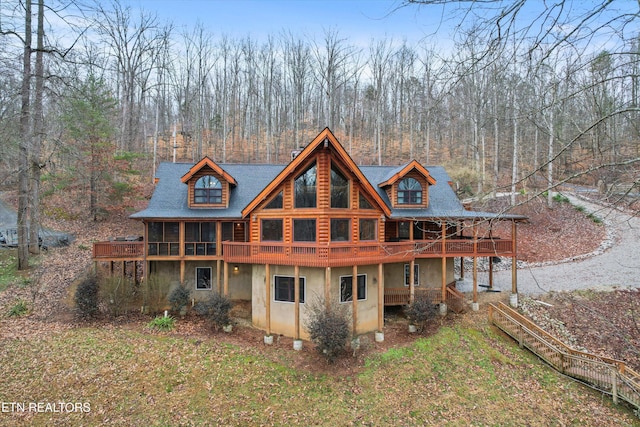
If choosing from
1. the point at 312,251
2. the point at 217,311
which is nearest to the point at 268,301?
the point at 217,311

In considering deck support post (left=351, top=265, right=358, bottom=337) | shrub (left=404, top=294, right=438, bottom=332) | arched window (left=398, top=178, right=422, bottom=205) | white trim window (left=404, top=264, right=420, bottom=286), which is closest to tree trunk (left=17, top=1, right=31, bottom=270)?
deck support post (left=351, top=265, right=358, bottom=337)

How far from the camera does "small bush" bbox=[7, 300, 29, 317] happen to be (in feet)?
42.3

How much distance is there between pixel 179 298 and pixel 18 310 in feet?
19.8

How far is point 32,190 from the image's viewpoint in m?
17.3

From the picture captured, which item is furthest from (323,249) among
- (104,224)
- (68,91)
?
(104,224)

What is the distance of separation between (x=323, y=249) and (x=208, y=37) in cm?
3392

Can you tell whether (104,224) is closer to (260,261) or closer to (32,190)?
(32,190)

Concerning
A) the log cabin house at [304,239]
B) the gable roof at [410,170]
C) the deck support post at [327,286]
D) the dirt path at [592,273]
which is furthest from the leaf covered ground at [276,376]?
the gable roof at [410,170]

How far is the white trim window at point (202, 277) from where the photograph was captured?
55.8 feet

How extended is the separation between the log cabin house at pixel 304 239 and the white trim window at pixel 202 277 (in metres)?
0.05

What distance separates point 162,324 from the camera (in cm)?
1355

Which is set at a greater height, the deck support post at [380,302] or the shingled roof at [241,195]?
the shingled roof at [241,195]

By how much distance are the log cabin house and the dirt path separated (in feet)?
10.6

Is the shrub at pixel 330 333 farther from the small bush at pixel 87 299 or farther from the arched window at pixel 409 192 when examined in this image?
the small bush at pixel 87 299
